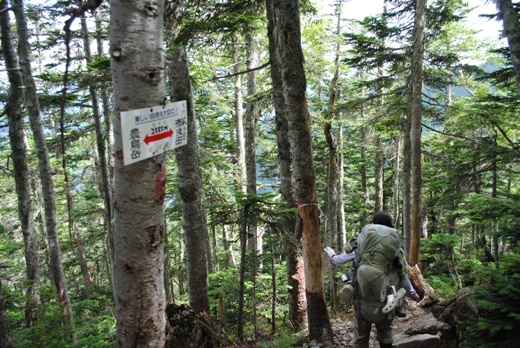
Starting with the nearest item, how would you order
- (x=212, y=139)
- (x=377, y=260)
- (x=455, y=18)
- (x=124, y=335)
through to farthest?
(x=124, y=335) < (x=377, y=260) < (x=455, y=18) < (x=212, y=139)

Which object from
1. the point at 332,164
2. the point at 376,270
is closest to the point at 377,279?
the point at 376,270

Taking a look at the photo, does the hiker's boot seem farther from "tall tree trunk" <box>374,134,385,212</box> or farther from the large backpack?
"tall tree trunk" <box>374,134,385,212</box>

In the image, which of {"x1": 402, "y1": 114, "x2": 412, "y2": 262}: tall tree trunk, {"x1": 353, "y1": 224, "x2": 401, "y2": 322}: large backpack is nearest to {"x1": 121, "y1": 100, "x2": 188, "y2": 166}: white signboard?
{"x1": 353, "y1": 224, "x2": 401, "y2": 322}: large backpack

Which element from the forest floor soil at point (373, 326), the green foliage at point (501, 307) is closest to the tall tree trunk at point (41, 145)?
the forest floor soil at point (373, 326)

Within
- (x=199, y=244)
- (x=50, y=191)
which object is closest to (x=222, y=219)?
(x=199, y=244)

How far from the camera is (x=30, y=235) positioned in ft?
29.3

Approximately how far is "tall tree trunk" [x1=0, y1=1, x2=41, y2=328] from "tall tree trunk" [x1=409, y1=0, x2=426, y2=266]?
1074 cm

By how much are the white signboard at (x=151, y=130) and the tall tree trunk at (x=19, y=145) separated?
6205mm

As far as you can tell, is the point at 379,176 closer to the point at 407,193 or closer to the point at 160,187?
the point at 407,193

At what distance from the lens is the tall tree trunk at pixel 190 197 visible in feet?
16.4

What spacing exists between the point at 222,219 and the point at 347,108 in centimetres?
949

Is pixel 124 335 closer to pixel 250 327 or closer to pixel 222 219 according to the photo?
pixel 222 219

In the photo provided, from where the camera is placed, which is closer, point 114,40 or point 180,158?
point 114,40

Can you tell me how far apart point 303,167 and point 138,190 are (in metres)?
2.81
